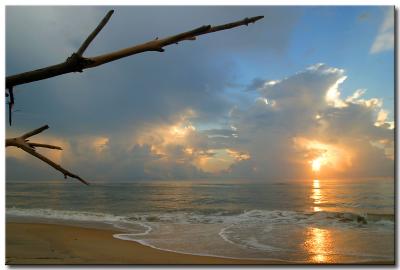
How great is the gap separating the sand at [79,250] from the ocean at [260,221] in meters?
0.25

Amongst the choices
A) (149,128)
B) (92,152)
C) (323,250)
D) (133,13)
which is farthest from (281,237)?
(133,13)

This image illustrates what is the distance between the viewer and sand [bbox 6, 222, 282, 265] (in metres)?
3.77

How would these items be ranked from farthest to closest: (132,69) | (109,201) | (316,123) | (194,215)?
(109,201) < (194,215) < (316,123) < (132,69)

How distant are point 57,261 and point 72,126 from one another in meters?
1.42

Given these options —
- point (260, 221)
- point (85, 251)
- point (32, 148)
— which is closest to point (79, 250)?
point (85, 251)

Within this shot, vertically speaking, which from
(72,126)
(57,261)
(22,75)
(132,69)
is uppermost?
(132,69)

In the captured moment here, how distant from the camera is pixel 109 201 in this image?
1083 cm

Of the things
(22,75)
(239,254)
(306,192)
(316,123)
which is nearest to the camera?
(22,75)

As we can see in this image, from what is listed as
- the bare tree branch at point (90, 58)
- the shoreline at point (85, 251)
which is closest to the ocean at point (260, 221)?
the shoreline at point (85, 251)

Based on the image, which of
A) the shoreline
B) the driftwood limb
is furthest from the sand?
the driftwood limb

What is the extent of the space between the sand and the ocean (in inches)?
10.0

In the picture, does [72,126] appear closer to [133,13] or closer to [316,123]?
[133,13]

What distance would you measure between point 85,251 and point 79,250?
0.08 m

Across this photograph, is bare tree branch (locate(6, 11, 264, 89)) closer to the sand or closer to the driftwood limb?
the driftwood limb
